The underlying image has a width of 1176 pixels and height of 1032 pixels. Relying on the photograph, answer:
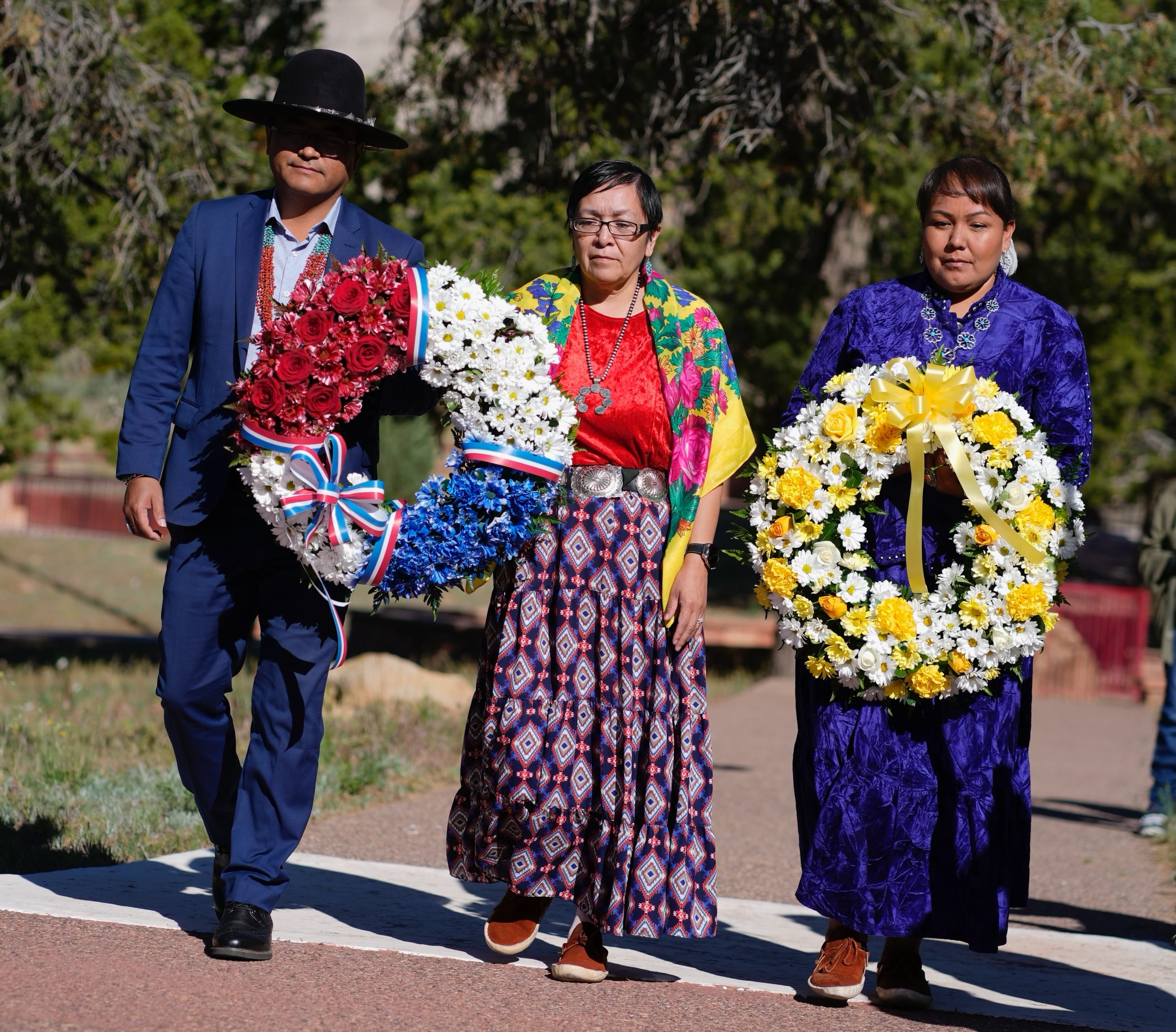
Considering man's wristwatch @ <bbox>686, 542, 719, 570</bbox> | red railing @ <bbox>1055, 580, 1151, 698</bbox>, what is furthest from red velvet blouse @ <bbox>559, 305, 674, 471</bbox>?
red railing @ <bbox>1055, 580, 1151, 698</bbox>

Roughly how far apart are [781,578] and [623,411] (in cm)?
67

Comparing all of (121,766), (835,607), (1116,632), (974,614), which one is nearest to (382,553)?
(835,607)

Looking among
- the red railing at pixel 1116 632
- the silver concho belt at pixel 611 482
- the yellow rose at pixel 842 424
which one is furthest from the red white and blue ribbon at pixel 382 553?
the red railing at pixel 1116 632

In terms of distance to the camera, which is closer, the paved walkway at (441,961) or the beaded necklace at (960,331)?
the paved walkway at (441,961)

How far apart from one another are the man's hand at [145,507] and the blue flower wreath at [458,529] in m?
0.65

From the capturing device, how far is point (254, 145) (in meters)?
14.5

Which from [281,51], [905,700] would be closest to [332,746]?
[905,700]

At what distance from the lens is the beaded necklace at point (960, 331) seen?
4.70 metres

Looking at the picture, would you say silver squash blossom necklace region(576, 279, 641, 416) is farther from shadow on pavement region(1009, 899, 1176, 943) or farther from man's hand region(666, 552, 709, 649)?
shadow on pavement region(1009, 899, 1176, 943)

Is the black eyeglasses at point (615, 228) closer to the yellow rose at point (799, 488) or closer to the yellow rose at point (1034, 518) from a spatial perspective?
the yellow rose at point (799, 488)

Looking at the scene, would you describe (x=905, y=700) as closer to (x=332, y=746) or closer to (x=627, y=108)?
(x=332, y=746)

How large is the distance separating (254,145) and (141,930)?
11.1 m

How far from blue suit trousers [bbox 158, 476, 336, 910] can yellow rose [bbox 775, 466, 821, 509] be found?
1.37 meters

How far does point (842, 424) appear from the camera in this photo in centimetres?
457
